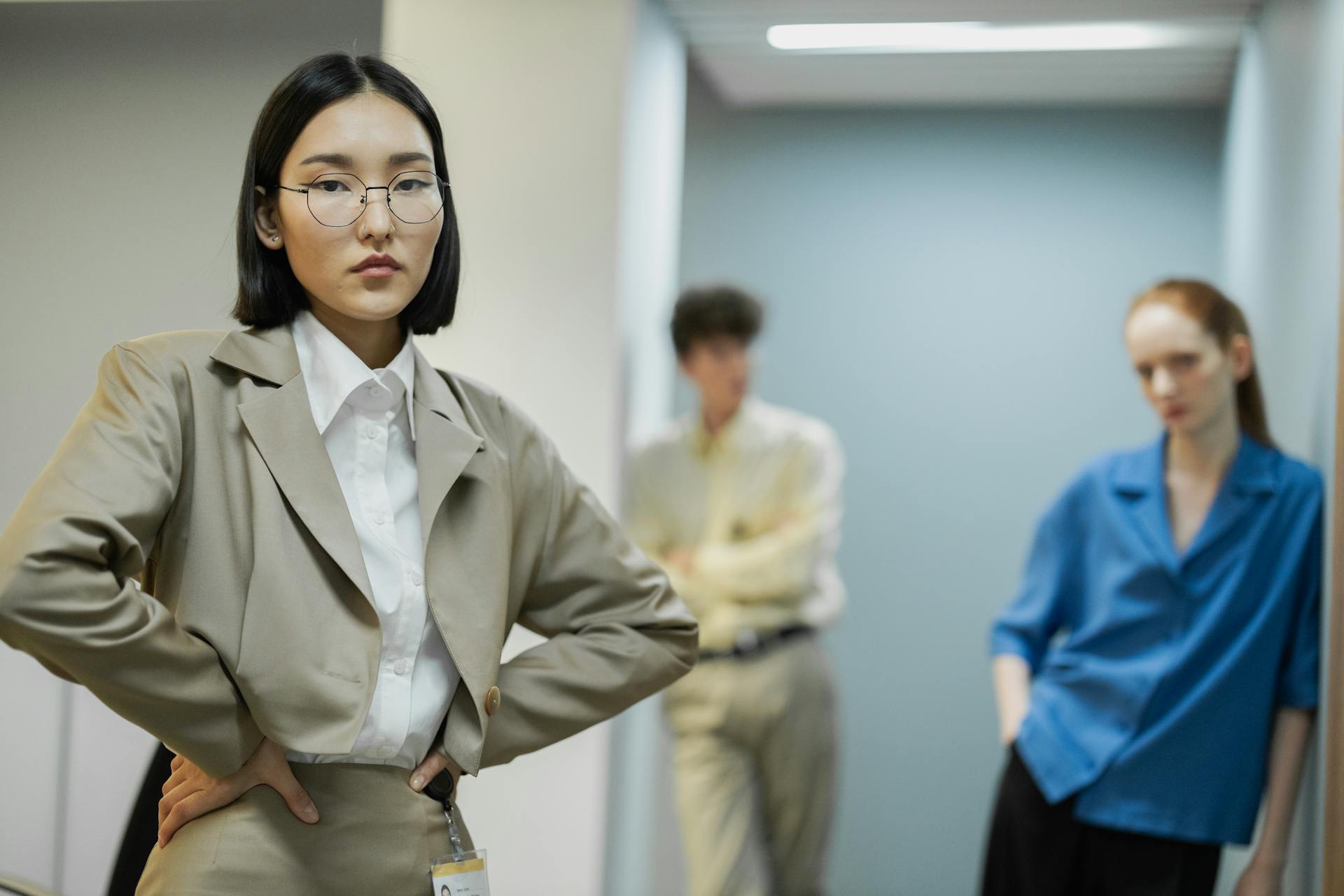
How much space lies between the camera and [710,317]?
144 inches

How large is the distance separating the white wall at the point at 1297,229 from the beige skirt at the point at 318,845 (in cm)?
173

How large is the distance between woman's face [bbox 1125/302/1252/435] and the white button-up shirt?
158 centimetres

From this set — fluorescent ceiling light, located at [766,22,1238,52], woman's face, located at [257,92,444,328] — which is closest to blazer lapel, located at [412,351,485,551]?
woman's face, located at [257,92,444,328]

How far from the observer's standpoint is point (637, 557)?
5.61ft

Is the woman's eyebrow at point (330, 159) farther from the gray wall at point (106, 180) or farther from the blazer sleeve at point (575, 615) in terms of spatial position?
the gray wall at point (106, 180)

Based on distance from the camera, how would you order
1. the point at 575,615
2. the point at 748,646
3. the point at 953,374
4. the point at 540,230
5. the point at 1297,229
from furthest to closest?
the point at 953,374, the point at 748,646, the point at 540,230, the point at 1297,229, the point at 575,615

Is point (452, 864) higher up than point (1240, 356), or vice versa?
point (1240, 356)

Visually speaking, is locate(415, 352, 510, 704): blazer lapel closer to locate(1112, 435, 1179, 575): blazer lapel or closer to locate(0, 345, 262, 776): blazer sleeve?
locate(0, 345, 262, 776): blazer sleeve

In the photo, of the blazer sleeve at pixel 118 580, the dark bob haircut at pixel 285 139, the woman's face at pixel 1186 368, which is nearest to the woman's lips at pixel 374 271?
the dark bob haircut at pixel 285 139

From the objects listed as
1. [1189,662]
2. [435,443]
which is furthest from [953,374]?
[435,443]

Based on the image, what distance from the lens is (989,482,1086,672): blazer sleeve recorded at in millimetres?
2711

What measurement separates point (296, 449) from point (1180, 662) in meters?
1.72

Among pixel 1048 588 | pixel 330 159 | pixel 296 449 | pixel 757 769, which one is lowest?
pixel 757 769

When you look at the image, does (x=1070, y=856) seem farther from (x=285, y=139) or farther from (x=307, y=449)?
(x=285, y=139)
